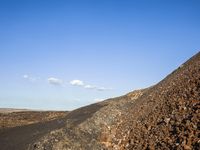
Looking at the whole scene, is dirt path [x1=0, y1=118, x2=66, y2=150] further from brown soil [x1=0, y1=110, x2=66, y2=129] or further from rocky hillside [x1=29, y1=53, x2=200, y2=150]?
brown soil [x1=0, y1=110, x2=66, y2=129]

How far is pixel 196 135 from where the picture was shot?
576 inches

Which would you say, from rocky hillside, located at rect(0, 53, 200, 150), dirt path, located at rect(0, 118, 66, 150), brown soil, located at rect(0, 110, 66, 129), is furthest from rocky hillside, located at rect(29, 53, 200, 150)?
brown soil, located at rect(0, 110, 66, 129)

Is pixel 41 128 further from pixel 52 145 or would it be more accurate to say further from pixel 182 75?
pixel 182 75

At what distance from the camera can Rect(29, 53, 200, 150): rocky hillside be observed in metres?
15.9

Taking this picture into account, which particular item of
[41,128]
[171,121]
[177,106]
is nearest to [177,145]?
[171,121]

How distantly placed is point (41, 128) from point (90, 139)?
7655 mm

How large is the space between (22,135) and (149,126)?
1163cm

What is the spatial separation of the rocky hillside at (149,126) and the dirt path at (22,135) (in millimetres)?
2496

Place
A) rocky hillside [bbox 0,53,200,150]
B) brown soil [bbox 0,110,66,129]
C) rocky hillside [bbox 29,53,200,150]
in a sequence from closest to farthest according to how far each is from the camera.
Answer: rocky hillside [bbox 29,53,200,150]
rocky hillside [bbox 0,53,200,150]
brown soil [bbox 0,110,66,129]

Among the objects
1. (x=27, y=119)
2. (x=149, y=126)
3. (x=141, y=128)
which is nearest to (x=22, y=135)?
(x=141, y=128)

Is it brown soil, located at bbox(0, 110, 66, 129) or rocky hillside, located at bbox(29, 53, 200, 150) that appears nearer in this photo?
rocky hillside, located at bbox(29, 53, 200, 150)

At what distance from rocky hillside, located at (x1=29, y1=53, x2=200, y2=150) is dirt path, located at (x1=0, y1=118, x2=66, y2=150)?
250cm

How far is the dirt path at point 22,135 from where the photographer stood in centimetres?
2309

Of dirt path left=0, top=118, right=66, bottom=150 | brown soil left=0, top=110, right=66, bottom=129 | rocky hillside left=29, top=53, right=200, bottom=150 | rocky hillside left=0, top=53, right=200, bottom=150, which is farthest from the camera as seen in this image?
brown soil left=0, top=110, right=66, bottom=129
